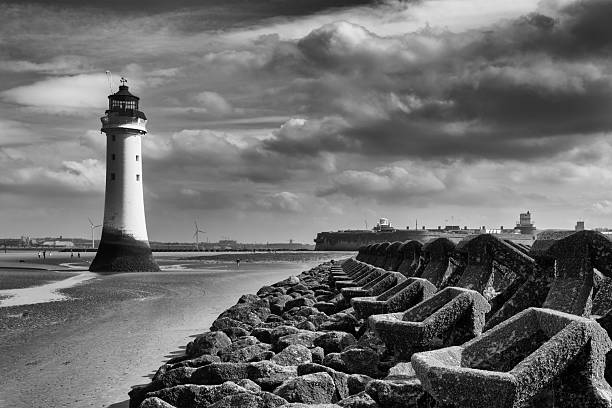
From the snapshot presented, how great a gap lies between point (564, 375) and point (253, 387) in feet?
9.44

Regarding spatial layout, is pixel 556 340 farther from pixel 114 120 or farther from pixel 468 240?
pixel 114 120

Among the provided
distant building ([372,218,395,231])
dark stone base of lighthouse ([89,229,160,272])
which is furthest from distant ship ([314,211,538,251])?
dark stone base of lighthouse ([89,229,160,272])

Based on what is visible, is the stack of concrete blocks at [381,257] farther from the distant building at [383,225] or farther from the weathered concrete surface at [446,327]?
the distant building at [383,225]

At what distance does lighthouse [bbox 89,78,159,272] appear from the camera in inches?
1668

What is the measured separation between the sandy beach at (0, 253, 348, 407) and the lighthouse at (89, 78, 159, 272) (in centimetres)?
1571

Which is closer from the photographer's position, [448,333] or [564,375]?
[564,375]

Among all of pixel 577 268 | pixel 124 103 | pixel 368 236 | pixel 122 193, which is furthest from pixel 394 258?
pixel 368 236

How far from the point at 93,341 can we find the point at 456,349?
11113mm

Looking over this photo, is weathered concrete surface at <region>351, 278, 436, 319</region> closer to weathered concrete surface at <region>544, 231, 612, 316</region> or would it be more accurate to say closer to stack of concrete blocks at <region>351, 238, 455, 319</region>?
stack of concrete blocks at <region>351, 238, 455, 319</region>

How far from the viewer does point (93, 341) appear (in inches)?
547

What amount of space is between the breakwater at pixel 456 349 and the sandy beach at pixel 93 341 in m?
1.95

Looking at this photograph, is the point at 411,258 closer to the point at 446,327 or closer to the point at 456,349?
the point at 446,327

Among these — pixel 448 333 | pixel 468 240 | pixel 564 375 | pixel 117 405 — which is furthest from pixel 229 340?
pixel 564 375

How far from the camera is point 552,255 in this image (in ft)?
18.9
